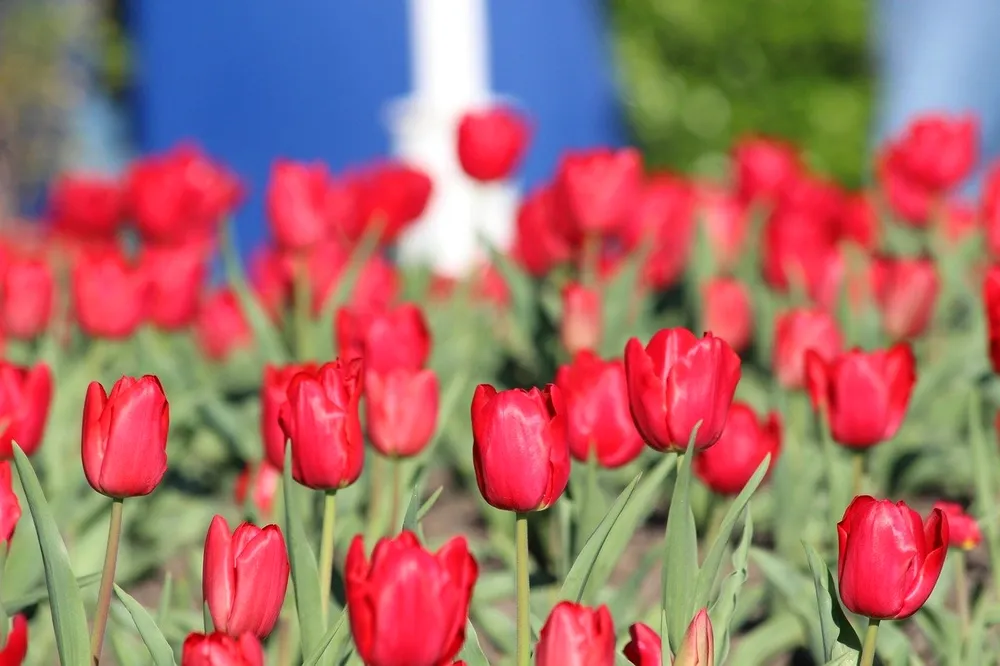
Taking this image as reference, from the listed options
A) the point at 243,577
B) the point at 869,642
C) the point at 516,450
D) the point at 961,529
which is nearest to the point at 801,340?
the point at 961,529

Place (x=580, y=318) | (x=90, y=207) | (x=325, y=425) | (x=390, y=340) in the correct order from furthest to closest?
(x=90, y=207), (x=580, y=318), (x=390, y=340), (x=325, y=425)

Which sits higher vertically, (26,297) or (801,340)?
(26,297)

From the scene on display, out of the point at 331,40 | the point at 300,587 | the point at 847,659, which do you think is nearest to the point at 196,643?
the point at 300,587

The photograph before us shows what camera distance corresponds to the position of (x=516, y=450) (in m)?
1.00

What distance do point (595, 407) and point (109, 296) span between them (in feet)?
2.95

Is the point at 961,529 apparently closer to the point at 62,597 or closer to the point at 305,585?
the point at 305,585

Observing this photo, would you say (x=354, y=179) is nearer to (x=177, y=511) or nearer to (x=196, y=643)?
(x=177, y=511)

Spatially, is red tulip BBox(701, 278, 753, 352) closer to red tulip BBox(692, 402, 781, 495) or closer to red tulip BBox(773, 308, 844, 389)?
red tulip BBox(773, 308, 844, 389)

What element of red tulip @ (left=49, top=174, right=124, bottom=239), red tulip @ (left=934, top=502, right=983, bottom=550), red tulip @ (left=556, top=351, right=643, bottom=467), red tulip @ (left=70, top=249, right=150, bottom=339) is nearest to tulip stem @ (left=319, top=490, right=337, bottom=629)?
red tulip @ (left=556, top=351, right=643, bottom=467)

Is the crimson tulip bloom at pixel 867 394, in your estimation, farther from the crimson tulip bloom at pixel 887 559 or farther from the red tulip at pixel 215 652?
the red tulip at pixel 215 652

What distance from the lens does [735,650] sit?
1432mm

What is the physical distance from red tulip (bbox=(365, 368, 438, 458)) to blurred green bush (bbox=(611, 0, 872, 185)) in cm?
736

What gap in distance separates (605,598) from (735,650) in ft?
0.52

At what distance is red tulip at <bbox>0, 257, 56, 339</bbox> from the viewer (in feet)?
6.41
